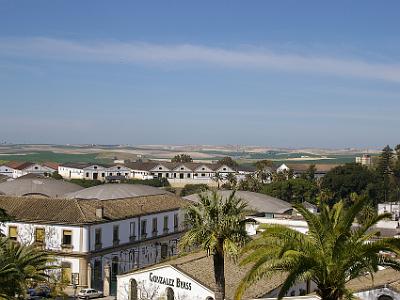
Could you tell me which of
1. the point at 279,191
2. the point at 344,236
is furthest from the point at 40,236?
Result: the point at 279,191

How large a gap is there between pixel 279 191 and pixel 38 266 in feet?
237

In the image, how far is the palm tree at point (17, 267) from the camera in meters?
22.3

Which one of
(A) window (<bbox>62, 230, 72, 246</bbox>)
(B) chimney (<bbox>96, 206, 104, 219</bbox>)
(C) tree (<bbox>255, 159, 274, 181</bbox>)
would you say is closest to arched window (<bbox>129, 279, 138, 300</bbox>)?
(A) window (<bbox>62, 230, 72, 246</bbox>)

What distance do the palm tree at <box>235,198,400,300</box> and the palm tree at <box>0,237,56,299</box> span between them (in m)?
9.58

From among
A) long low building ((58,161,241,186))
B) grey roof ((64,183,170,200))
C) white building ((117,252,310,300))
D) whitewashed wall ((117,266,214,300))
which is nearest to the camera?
white building ((117,252,310,300))

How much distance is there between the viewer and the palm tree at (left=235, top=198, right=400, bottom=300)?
17.4m

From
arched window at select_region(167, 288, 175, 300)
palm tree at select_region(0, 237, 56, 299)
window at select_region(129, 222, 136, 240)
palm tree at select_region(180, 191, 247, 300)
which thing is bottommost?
arched window at select_region(167, 288, 175, 300)

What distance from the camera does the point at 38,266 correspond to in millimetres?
25953

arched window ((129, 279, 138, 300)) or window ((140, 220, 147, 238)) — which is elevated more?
window ((140, 220, 147, 238))

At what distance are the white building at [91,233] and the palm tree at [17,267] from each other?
1703 cm

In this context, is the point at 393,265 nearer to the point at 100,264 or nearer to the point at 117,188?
the point at 100,264

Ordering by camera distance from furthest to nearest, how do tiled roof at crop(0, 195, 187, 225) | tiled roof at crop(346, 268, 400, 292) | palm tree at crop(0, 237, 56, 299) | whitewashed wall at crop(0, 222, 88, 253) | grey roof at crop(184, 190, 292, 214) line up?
grey roof at crop(184, 190, 292, 214), tiled roof at crop(0, 195, 187, 225), whitewashed wall at crop(0, 222, 88, 253), tiled roof at crop(346, 268, 400, 292), palm tree at crop(0, 237, 56, 299)

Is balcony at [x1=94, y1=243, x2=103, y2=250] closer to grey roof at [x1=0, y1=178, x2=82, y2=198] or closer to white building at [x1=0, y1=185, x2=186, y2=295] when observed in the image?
white building at [x1=0, y1=185, x2=186, y2=295]

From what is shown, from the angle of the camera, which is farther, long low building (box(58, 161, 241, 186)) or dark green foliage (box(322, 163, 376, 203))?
long low building (box(58, 161, 241, 186))
